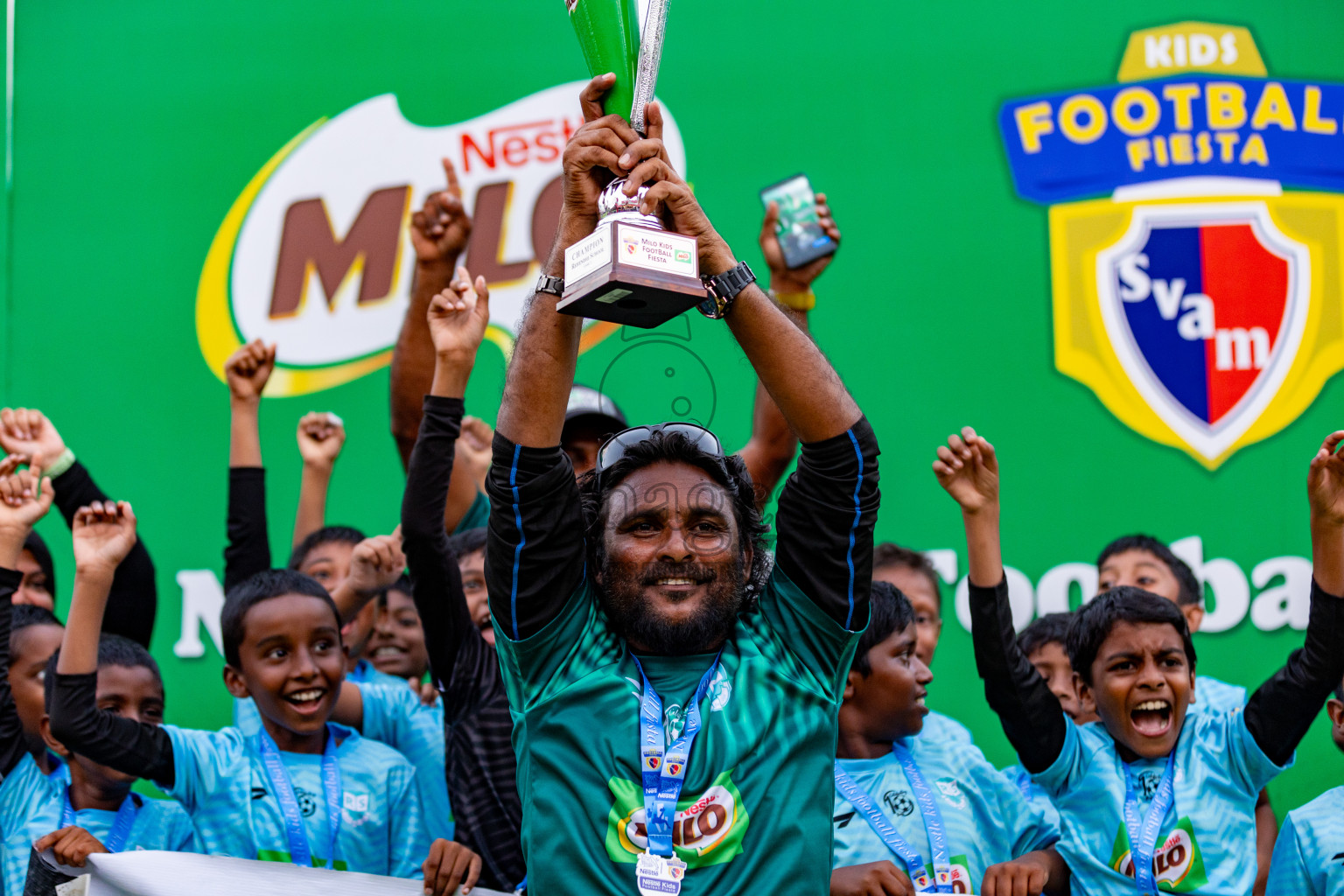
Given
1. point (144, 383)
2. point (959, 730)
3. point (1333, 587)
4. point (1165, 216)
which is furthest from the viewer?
point (144, 383)

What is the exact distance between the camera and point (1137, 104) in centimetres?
516

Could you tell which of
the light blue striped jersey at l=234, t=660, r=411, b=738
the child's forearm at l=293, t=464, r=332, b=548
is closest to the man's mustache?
the light blue striped jersey at l=234, t=660, r=411, b=738

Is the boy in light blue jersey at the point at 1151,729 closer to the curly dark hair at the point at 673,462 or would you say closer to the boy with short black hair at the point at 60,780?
the curly dark hair at the point at 673,462

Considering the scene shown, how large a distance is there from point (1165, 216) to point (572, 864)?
12.4 feet

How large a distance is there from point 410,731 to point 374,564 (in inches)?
19.6

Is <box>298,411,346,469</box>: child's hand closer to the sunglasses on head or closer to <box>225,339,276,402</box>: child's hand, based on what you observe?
<box>225,339,276,402</box>: child's hand

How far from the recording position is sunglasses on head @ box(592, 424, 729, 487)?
7.92 feet

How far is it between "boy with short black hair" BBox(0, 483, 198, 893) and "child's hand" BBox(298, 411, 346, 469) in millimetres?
1008

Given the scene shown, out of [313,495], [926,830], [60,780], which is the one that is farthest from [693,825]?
[313,495]

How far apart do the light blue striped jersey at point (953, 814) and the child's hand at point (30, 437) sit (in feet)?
7.96

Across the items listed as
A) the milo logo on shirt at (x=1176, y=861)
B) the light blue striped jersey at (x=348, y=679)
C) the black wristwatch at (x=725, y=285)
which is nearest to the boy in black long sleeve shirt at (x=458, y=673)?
the light blue striped jersey at (x=348, y=679)

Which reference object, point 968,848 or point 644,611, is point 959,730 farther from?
point 644,611

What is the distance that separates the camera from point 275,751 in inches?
134

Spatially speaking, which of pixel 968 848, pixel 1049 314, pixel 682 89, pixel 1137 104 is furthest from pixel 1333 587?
pixel 682 89
